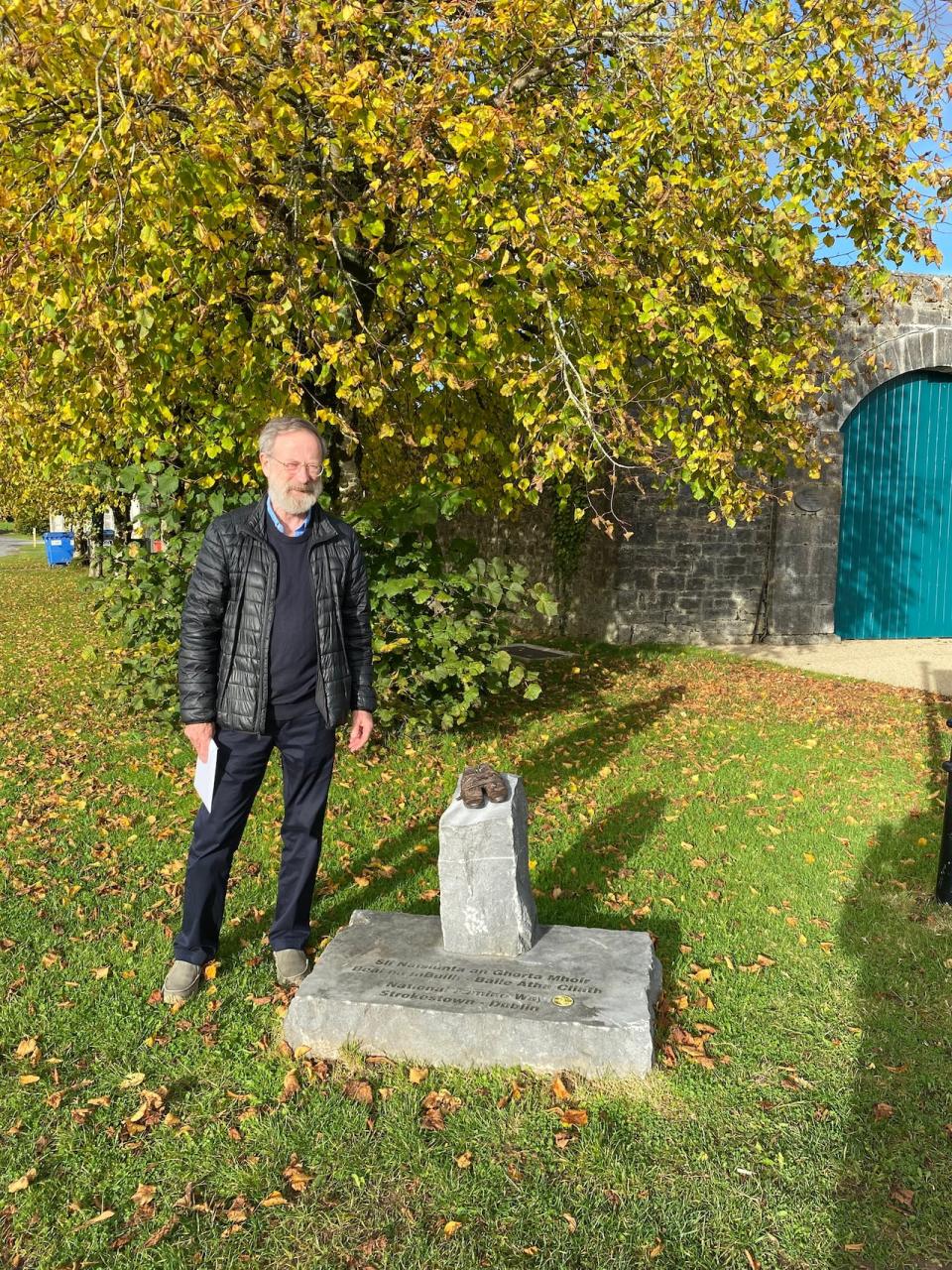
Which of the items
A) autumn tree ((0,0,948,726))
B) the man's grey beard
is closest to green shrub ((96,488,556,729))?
autumn tree ((0,0,948,726))

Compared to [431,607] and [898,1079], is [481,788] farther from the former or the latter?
[431,607]

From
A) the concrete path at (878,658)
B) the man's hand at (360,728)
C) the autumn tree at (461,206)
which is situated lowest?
the concrete path at (878,658)

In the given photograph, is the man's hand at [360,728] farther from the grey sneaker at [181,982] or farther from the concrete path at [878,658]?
the concrete path at [878,658]

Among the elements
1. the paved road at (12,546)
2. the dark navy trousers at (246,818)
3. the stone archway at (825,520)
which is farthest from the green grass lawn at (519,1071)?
the paved road at (12,546)

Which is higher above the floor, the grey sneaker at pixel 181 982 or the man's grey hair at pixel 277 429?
the man's grey hair at pixel 277 429

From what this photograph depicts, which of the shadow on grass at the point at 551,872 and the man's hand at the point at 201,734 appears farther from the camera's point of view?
the shadow on grass at the point at 551,872

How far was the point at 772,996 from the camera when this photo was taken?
384cm

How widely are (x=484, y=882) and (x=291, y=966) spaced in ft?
3.24

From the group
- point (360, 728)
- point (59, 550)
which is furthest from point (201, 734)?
point (59, 550)

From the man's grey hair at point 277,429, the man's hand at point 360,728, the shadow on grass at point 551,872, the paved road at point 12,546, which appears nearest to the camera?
the man's grey hair at point 277,429

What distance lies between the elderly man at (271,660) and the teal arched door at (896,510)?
11.3 meters

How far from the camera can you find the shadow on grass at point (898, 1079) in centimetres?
262

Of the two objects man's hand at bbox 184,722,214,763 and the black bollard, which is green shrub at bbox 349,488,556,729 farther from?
man's hand at bbox 184,722,214,763

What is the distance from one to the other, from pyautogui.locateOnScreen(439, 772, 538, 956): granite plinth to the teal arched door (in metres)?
11.2
